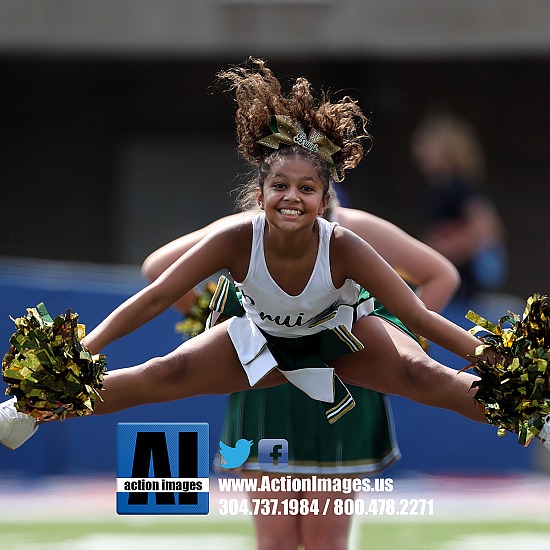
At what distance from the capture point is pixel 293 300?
3.96m

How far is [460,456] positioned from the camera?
7066mm

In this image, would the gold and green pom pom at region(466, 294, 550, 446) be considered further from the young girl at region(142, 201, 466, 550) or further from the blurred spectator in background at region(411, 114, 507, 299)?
the blurred spectator in background at region(411, 114, 507, 299)

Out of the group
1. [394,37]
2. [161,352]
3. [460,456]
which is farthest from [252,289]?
[394,37]

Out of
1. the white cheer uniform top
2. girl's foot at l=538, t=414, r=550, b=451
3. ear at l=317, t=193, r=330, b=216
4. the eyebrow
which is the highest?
the eyebrow

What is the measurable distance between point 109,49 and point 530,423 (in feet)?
25.7

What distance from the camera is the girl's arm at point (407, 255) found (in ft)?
15.1

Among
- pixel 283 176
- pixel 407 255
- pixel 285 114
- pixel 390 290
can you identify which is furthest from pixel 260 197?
pixel 407 255

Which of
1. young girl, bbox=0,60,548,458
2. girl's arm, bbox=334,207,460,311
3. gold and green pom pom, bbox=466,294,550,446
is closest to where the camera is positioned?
gold and green pom pom, bbox=466,294,550,446

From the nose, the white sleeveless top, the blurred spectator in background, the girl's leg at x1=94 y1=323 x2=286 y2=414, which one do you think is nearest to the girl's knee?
the girl's leg at x1=94 y1=323 x2=286 y2=414

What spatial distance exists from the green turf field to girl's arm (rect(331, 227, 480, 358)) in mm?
1966

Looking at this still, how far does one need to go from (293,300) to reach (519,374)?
81cm

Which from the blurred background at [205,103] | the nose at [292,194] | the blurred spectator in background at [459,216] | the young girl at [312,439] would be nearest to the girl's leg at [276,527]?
the young girl at [312,439]

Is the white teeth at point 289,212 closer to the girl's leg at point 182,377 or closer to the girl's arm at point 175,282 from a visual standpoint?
the girl's arm at point 175,282

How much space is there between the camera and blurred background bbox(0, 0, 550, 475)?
10.3 m
